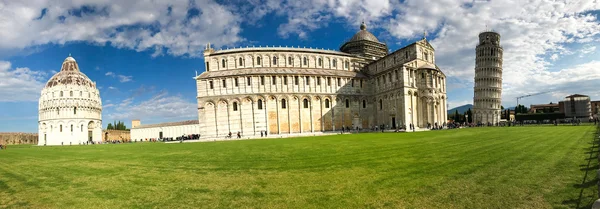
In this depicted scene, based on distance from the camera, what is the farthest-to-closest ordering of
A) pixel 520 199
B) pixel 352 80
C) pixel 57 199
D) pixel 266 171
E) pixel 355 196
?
pixel 352 80, pixel 266 171, pixel 57 199, pixel 355 196, pixel 520 199

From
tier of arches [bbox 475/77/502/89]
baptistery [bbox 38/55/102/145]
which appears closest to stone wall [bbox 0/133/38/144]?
baptistery [bbox 38/55/102/145]

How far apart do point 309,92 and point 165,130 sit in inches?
1965

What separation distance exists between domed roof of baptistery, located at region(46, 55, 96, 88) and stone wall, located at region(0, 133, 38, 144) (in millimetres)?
15090

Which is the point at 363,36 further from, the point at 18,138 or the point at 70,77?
the point at 18,138

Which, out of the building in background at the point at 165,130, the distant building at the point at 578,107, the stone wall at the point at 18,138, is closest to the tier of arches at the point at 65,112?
the stone wall at the point at 18,138

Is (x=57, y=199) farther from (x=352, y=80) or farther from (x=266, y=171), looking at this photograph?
(x=352, y=80)

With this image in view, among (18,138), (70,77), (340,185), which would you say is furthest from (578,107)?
(18,138)

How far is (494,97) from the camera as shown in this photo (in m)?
73.2

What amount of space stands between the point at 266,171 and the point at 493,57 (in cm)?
8345

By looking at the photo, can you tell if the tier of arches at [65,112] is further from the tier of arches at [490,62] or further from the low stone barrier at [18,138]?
the tier of arches at [490,62]

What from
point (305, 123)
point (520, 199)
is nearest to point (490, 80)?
point (305, 123)

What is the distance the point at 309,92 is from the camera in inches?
1774

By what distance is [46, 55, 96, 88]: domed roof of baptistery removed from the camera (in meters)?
66.3

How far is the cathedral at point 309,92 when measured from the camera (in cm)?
4225
